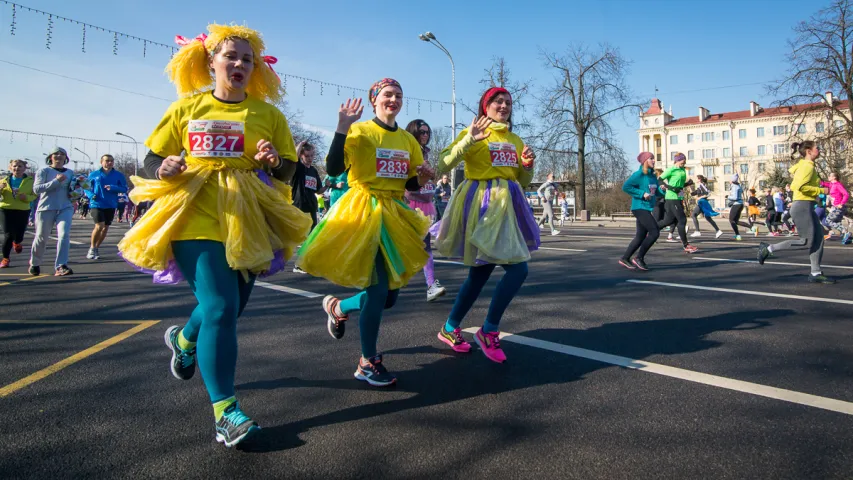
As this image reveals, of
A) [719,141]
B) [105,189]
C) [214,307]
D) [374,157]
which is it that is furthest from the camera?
[719,141]

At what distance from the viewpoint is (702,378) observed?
10.7 ft

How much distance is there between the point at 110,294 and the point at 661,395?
21.3 feet

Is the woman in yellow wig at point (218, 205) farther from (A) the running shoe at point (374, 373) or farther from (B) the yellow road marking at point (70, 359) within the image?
(B) the yellow road marking at point (70, 359)

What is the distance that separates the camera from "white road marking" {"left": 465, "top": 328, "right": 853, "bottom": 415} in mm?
2852

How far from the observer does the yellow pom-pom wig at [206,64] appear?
298 cm

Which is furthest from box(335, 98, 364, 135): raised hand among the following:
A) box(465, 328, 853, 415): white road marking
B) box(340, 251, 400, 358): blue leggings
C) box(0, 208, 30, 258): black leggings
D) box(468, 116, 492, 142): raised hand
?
box(0, 208, 30, 258): black leggings

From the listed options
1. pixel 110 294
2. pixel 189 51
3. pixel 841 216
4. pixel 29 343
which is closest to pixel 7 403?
pixel 29 343

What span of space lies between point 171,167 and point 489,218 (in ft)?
7.13

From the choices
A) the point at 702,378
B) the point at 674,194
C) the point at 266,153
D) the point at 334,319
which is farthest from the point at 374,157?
the point at 674,194

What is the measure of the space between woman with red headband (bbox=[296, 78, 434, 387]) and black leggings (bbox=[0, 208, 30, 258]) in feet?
28.0

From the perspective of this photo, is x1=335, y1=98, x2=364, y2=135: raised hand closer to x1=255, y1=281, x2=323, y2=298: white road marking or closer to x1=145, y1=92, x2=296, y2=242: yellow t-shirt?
x1=145, y1=92, x2=296, y2=242: yellow t-shirt

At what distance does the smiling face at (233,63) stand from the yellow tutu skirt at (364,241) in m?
0.92

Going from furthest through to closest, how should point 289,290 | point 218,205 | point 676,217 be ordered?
point 676,217
point 289,290
point 218,205

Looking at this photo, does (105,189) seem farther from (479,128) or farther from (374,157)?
(479,128)
